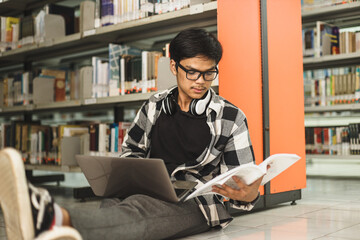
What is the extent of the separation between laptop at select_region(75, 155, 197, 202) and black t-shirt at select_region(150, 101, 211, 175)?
17cm

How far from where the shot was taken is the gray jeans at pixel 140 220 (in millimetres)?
1270

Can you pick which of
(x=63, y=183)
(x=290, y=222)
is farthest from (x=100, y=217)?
(x=63, y=183)

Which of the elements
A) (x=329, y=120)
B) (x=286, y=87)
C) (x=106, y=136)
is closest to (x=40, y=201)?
(x=286, y=87)

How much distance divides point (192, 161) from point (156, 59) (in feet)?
4.08

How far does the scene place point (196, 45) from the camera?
5.63ft

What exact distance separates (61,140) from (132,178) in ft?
6.42

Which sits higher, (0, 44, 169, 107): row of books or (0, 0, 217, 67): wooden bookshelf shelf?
(0, 0, 217, 67): wooden bookshelf shelf

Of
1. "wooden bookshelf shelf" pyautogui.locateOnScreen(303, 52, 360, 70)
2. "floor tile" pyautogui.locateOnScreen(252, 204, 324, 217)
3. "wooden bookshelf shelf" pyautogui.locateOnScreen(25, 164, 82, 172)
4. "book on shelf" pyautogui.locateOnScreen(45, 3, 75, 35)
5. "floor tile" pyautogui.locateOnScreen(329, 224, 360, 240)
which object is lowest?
"floor tile" pyautogui.locateOnScreen(252, 204, 324, 217)

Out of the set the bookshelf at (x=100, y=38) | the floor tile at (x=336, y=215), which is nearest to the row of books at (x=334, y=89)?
the bookshelf at (x=100, y=38)

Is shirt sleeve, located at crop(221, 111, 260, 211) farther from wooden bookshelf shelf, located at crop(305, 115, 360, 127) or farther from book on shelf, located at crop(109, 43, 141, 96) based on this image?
wooden bookshelf shelf, located at crop(305, 115, 360, 127)

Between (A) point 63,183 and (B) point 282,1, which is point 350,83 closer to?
(B) point 282,1

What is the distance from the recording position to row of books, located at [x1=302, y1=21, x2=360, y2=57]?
13.9ft

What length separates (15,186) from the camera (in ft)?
3.37

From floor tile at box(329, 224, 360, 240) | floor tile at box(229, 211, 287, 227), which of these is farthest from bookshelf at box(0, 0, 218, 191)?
floor tile at box(329, 224, 360, 240)
